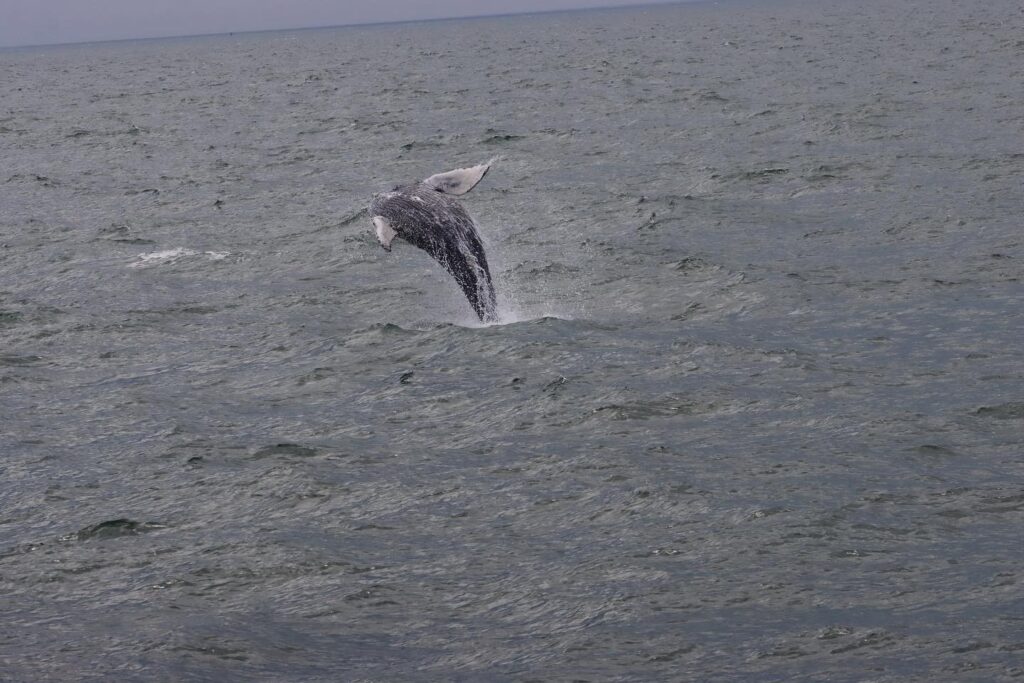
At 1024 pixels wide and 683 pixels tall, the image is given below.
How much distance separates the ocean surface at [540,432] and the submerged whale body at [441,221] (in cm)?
90

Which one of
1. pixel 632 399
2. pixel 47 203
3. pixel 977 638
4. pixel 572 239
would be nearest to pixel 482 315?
pixel 632 399

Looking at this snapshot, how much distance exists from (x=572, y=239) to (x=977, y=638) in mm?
14131

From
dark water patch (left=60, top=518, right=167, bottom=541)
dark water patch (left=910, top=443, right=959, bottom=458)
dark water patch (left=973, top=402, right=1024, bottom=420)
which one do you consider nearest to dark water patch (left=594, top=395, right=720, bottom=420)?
dark water patch (left=910, top=443, right=959, bottom=458)

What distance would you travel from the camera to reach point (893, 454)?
1131 cm

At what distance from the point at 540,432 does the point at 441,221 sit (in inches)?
159

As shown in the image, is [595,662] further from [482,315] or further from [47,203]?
[47,203]

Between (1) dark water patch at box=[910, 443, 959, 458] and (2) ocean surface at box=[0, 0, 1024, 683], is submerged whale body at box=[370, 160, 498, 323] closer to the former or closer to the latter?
(2) ocean surface at box=[0, 0, 1024, 683]

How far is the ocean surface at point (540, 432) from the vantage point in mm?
8781

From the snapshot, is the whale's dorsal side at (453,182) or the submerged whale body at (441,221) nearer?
the submerged whale body at (441,221)

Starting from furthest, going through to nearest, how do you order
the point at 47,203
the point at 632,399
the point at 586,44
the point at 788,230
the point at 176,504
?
the point at 586,44 → the point at 47,203 → the point at 788,230 → the point at 632,399 → the point at 176,504

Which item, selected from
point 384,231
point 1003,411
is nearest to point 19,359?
point 384,231

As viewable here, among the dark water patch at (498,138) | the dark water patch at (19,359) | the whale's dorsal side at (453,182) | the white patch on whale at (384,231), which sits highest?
the whale's dorsal side at (453,182)

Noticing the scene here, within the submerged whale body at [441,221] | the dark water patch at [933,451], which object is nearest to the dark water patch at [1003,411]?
the dark water patch at [933,451]

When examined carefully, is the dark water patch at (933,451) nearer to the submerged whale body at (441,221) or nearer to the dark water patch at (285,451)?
the dark water patch at (285,451)
